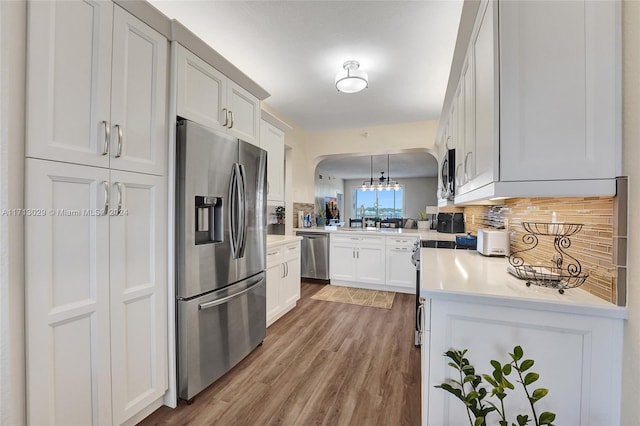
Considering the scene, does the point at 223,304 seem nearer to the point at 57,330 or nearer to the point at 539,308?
the point at 57,330

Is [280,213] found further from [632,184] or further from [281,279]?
[632,184]

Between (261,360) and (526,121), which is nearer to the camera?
(526,121)

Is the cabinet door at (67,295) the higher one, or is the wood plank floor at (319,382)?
the cabinet door at (67,295)

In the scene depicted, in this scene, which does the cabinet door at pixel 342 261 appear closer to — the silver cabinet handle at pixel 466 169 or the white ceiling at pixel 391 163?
the silver cabinet handle at pixel 466 169

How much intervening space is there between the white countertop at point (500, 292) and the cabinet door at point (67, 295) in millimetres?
1518

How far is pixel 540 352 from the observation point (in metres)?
1.04

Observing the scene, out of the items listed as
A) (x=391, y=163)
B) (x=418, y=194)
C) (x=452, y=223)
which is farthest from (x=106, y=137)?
(x=418, y=194)

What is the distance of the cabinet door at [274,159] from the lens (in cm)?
310

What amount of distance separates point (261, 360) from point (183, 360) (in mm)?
704

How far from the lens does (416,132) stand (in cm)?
430

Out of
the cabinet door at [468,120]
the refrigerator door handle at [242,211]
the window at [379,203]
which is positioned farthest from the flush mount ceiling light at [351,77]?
the window at [379,203]

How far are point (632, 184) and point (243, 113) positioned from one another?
222 cm

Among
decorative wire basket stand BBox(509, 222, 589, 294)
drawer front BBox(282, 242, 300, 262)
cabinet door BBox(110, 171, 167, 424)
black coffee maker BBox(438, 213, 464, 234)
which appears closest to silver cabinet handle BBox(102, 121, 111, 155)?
cabinet door BBox(110, 171, 167, 424)

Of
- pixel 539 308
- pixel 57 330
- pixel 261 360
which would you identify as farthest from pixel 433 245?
pixel 57 330
